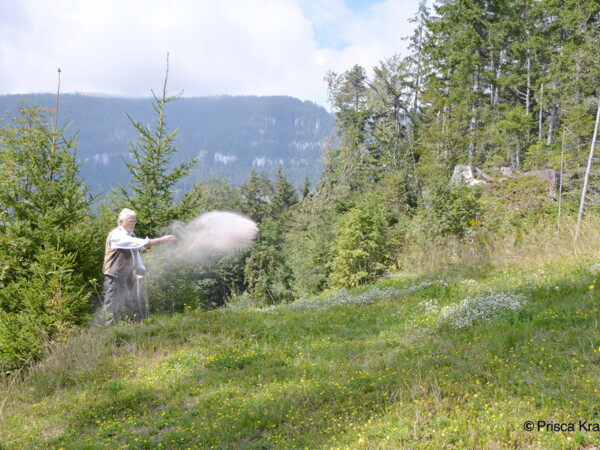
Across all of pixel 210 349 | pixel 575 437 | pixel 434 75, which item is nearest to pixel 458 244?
pixel 210 349

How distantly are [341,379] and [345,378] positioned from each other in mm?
44

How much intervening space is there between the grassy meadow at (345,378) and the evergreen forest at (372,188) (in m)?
1.58

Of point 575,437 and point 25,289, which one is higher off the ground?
point 575,437

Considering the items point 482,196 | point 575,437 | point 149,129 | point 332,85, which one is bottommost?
point 575,437

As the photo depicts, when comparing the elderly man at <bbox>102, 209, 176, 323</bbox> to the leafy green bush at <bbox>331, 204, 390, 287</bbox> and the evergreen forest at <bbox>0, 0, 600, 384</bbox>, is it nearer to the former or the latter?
the evergreen forest at <bbox>0, 0, 600, 384</bbox>

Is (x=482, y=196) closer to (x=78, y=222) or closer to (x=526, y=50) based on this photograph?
(x=78, y=222)

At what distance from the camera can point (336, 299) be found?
816 cm

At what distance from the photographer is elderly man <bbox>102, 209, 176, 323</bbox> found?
239 inches

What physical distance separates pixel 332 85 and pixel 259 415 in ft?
75.8

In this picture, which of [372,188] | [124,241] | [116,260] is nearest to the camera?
[124,241]

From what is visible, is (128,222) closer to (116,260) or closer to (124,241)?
(124,241)

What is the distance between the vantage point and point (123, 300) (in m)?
6.75

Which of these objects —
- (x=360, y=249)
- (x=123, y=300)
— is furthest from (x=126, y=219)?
(x=360, y=249)

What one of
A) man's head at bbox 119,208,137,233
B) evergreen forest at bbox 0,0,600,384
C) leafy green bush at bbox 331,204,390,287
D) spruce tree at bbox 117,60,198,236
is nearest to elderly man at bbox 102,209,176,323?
man's head at bbox 119,208,137,233
